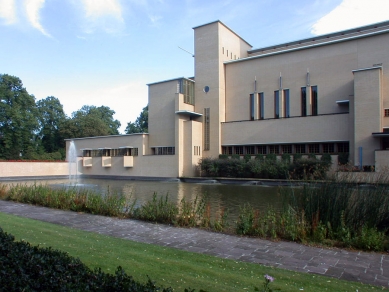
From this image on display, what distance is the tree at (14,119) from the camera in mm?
49094

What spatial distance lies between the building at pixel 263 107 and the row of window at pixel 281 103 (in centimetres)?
10

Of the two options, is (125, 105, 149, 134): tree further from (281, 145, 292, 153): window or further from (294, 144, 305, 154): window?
(294, 144, 305, 154): window

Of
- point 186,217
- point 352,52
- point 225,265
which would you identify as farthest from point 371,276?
point 352,52

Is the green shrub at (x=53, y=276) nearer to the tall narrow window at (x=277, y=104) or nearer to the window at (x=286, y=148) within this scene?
the window at (x=286, y=148)

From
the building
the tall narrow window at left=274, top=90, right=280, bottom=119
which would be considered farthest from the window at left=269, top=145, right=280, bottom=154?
the tall narrow window at left=274, top=90, right=280, bottom=119

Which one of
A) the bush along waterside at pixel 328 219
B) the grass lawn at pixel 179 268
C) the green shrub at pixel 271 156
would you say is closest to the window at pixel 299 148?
the green shrub at pixel 271 156

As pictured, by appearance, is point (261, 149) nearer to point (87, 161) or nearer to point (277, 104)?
point (277, 104)

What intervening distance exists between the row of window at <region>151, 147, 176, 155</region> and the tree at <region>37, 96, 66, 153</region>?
24.9 meters

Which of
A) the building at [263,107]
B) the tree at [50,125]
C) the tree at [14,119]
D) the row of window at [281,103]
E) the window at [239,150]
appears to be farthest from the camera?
the tree at [50,125]

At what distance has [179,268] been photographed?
466 centimetres

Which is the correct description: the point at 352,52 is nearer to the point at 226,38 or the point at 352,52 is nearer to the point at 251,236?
the point at 226,38

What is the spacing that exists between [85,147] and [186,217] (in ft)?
126

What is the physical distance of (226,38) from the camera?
38062mm

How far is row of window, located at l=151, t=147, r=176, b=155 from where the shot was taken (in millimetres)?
37906
